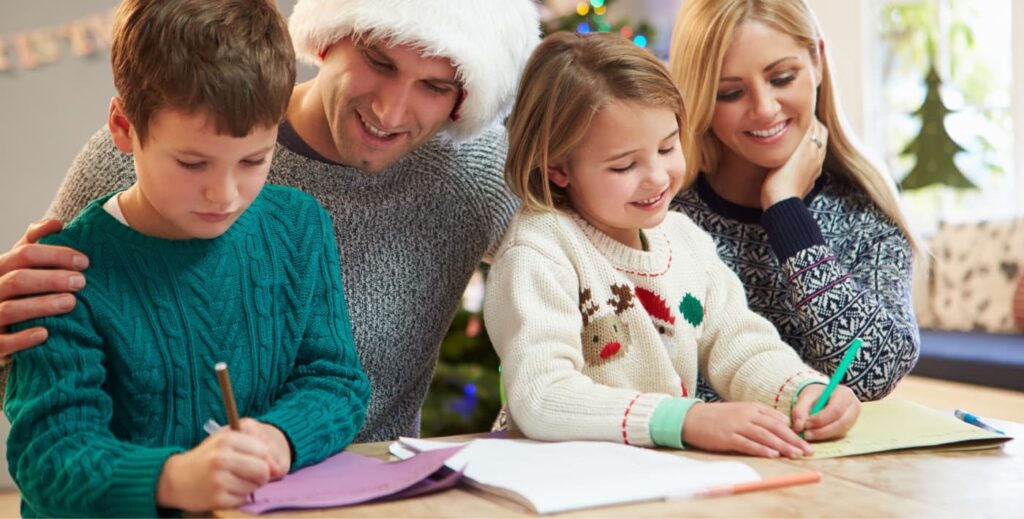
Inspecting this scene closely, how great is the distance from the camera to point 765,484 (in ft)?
3.58

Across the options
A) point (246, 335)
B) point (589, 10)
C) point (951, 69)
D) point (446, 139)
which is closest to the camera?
point (246, 335)

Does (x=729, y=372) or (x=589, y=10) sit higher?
(x=589, y=10)

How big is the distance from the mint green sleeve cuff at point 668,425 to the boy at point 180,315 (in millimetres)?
357

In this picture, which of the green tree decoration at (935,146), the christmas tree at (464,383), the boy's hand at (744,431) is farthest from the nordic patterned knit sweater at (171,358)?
the green tree decoration at (935,146)

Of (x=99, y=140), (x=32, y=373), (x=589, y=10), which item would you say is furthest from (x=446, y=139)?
(x=589, y=10)

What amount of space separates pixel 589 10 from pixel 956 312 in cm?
225

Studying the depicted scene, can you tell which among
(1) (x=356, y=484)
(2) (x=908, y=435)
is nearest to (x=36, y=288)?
(1) (x=356, y=484)

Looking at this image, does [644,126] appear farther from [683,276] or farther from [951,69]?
[951,69]

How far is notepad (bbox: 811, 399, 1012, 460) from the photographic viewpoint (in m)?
1.27

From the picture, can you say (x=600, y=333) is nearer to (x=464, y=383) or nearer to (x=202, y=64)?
(x=202, y=64)

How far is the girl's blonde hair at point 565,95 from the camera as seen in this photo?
1.53 meters

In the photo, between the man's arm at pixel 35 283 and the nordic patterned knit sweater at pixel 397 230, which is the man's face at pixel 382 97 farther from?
the man's arm at pixel 35 283

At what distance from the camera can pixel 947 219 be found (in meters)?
5.19

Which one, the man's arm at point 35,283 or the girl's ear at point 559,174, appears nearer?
the man's arm at point 35,283
